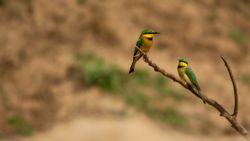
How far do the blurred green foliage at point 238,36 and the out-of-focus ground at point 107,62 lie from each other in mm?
20

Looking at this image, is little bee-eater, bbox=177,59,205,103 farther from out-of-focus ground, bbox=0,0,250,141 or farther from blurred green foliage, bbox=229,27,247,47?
blurred green foliage, bbox=229,27,247,47

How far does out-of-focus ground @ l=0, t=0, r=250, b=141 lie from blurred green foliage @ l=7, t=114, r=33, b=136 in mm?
15

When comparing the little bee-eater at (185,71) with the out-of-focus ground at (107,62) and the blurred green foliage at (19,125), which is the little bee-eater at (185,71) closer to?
the out-of-focus ground at (107,62)

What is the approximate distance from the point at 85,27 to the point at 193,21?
2285 millimetres

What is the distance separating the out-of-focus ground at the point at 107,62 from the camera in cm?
970

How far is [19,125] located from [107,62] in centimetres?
195

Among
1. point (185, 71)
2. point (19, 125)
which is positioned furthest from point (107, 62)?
point (185, 71)

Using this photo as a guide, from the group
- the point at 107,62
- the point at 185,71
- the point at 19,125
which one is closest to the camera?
the point at 185,71

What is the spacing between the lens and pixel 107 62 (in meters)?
10.7

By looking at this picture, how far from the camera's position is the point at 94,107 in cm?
1005

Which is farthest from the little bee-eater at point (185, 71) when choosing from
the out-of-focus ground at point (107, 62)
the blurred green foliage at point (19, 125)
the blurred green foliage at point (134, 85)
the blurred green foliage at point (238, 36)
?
the blurred green foliage at point (238, 36)

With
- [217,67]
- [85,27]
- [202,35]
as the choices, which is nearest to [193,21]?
[202,35]

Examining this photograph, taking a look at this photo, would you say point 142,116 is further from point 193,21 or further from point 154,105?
point 193,21

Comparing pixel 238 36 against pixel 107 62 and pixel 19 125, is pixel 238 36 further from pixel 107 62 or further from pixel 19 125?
pixel 19 125
